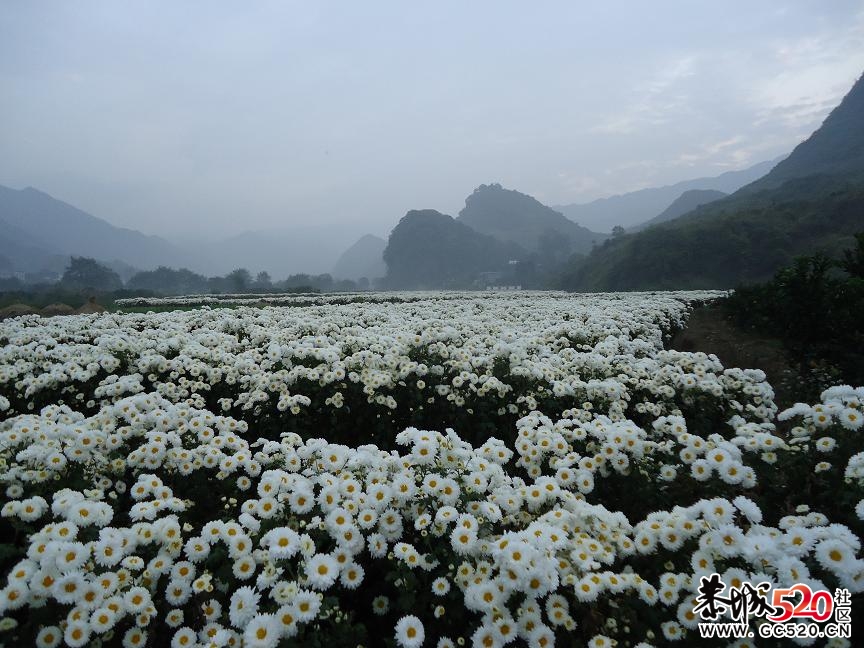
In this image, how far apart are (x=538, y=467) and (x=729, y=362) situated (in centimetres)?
962

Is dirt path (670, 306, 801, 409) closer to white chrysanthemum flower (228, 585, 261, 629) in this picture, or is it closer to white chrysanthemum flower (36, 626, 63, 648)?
white chrysanthemum flower (228, 585, 261, 629)

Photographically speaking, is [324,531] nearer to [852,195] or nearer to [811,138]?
[852,195]

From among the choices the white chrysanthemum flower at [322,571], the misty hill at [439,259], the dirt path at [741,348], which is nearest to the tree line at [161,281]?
the misty hill at [439,259]

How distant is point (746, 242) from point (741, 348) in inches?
3132

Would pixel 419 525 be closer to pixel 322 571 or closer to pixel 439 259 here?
pixel 322 571

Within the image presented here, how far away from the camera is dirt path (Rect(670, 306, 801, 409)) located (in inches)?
335

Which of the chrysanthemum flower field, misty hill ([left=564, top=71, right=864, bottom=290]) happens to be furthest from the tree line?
the chrysanthemum flower field

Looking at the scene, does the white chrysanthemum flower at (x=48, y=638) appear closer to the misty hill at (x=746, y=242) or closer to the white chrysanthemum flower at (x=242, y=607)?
the white chrysanthemum flower at (x=242, y=607)

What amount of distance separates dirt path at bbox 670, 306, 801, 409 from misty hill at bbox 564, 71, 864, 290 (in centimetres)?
6228

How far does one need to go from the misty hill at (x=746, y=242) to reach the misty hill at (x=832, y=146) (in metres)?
13.5

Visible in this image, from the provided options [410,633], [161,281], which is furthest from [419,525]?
[161,281]

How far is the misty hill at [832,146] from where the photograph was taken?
11664cm

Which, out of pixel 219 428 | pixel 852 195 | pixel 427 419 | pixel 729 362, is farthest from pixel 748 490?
pixel 852 195

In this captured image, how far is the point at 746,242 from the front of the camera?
7588 cm
